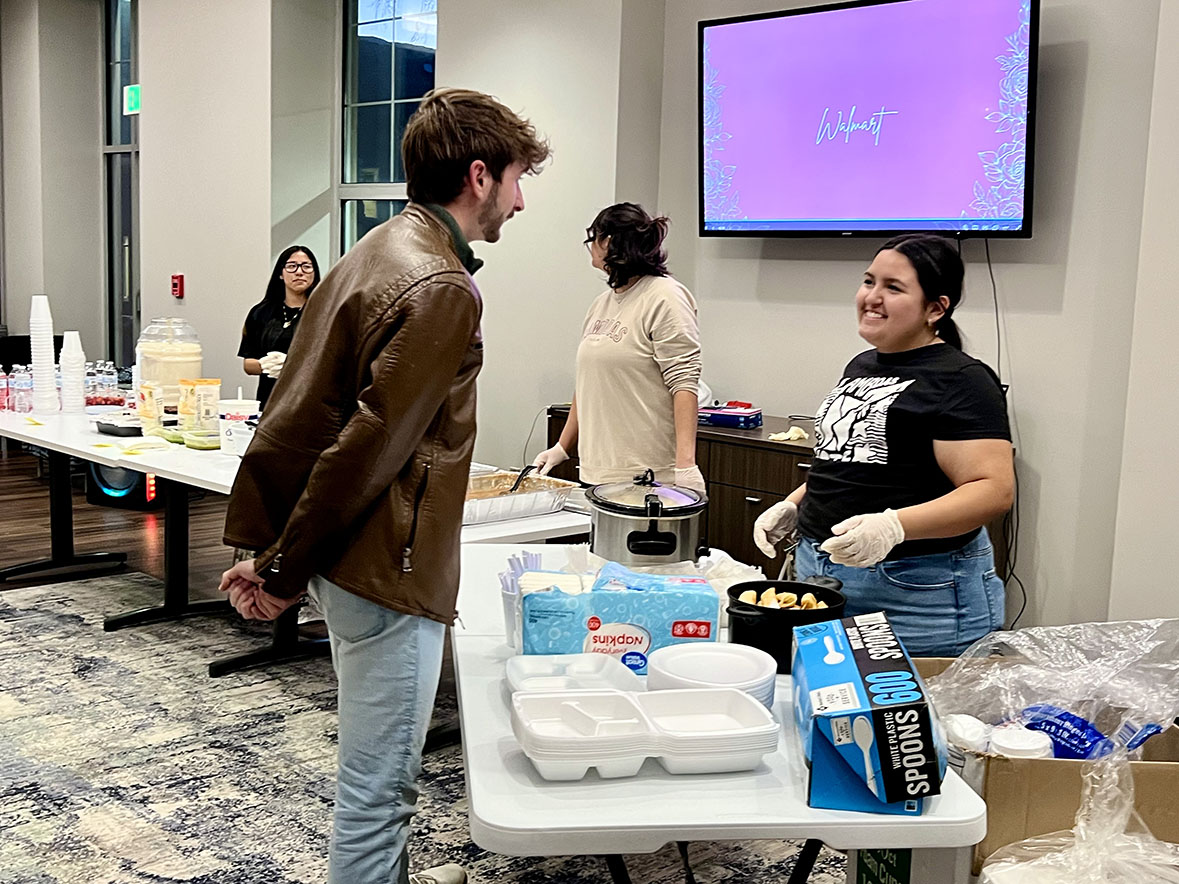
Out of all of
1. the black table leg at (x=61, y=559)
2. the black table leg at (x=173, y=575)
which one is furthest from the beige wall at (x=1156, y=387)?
the black table leg at (x=61, y=559)

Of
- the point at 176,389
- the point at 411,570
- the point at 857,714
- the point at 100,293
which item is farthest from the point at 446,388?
the point at 100,293

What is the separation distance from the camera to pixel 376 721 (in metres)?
1.83

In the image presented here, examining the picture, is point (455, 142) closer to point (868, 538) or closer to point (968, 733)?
point (868, 538)

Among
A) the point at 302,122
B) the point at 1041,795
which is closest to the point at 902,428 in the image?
the point at 1041,795

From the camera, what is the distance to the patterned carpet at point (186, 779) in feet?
8.46

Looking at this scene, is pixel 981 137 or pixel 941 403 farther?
pixel 981 137

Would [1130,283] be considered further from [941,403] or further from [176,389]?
[176,389]

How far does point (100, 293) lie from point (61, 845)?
22.8 ft

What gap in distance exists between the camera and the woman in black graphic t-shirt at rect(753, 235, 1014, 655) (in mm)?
2068

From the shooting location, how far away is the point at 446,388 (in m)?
1.75

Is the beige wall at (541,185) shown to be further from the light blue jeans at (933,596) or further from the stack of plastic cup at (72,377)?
the light blue jeans at (933,596)

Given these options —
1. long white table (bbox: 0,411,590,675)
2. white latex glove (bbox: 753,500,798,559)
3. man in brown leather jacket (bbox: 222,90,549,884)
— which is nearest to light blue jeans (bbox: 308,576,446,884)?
man in brown leather jacket (bbox: 222,90,549,884)

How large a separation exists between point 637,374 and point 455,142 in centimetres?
168

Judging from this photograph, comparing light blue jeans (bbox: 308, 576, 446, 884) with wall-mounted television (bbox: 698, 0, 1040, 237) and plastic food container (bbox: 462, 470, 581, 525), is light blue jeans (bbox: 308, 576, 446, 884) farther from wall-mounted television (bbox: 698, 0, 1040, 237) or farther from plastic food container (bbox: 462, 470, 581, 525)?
wall-mounted television (bbox: 698, 0, 1040, 237)
